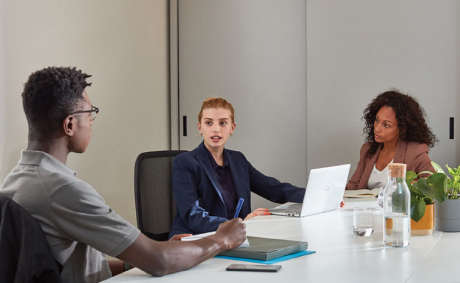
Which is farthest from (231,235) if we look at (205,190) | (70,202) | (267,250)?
(205,190)

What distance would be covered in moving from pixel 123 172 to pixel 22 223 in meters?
2.23

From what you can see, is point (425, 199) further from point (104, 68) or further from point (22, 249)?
point (104, 68)

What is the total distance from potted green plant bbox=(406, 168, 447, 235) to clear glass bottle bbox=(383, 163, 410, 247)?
0.16 metres

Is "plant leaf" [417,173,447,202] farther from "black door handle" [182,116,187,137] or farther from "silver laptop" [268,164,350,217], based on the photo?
"black door handle" [182,116,187,137]

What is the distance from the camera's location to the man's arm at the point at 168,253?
4.13 feet

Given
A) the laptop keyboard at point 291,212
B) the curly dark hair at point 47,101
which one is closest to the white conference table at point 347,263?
the laptop keyboard at point 291,212

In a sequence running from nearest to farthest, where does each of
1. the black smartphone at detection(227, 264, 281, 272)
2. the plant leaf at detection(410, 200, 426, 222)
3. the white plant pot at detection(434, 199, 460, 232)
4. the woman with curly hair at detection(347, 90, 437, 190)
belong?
the black smartphone at detection(227, 264, 281, 272) < the plant leaf at detection(410, 200, 426, 222) < the white plant pot at detection(434, 199, 460, 232) < the woman with curly hair at detection(347, 90, 437, 190)

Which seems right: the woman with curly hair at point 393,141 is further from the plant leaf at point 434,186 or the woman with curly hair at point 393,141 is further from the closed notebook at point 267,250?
the closed notebook at point 267,250

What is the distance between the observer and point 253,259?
1.41 meters

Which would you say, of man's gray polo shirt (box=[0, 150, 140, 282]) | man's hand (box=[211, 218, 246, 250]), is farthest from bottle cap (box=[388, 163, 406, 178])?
man's gray polo shirt (box=[0, 150, 140, 282])

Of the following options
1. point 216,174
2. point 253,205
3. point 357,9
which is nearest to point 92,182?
point 216,174

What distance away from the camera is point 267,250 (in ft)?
4.66

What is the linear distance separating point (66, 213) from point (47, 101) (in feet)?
1.00

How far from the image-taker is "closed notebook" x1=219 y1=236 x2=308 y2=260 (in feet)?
4.60
